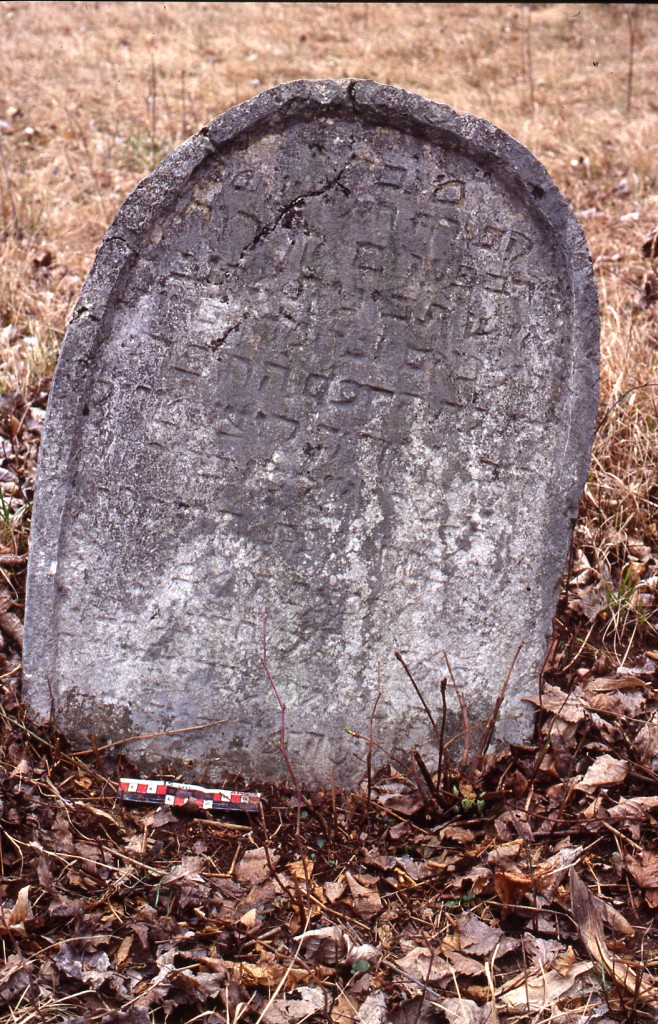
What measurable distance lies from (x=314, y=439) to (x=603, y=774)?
114 cm

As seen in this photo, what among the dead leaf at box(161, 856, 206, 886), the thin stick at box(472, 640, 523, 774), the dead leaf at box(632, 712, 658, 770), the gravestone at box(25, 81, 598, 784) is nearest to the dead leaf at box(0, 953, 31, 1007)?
the dead leaf at box(161, 856, 206, 886)

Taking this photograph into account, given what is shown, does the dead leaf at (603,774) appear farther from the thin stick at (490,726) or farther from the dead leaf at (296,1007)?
the dead leaf at (296,1007)

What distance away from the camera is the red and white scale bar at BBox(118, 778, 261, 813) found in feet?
6.76

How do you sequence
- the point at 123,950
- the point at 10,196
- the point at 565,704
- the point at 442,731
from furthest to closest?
1. the point at 10,196
2. the point at 565,704
3. the point at 442,731
4. the point at 123,950

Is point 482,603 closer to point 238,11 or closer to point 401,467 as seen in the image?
point 401,467

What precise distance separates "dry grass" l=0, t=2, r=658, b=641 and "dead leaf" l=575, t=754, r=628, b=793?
1.66ft

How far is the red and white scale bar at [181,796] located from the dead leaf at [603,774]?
836mm

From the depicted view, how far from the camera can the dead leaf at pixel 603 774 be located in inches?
84.7

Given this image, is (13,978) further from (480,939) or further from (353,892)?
(480,939)

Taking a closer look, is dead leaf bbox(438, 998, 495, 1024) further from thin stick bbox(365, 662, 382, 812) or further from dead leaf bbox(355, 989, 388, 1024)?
thin stick bbox(365, 662, 382, 812)

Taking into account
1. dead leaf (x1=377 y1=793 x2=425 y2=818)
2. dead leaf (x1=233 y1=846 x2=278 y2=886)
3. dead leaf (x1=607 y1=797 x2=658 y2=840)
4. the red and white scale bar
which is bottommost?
dead leaf (x1=233 y1=846 x2=278 y2=886)

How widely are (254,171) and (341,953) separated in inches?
67.1

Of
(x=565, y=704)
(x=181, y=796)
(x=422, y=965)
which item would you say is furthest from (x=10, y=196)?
(x=422, y=965)

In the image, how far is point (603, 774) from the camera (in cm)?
218
